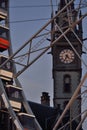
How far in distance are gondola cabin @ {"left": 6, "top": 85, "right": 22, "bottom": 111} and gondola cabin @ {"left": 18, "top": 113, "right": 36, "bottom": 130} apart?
1158 millimetres

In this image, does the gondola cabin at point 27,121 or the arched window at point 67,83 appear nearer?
the gondola cabin at point 27,121

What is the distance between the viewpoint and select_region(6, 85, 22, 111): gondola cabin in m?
57.4

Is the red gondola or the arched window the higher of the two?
the red gondola

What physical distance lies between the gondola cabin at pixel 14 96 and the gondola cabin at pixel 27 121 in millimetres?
1158

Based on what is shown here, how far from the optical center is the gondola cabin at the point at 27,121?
2183 inches

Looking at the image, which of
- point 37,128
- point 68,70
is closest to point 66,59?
point 68,70

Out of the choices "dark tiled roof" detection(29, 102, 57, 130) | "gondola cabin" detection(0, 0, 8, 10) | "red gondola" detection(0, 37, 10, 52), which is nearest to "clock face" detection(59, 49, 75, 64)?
"dark tiled roof" detection(29, 102, 57, 130)

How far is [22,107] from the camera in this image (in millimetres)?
60688

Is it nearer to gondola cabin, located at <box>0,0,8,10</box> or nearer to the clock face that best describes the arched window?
the clock face

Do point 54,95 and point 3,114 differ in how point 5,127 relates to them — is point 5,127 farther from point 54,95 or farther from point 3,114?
point 54,95

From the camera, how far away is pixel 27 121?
55.7m

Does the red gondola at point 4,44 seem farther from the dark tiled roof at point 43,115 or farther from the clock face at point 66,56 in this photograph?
the clock face at point 66,56

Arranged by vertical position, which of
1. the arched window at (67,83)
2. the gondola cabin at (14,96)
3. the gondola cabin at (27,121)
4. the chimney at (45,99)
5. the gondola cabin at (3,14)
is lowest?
the chimney at (45,99)

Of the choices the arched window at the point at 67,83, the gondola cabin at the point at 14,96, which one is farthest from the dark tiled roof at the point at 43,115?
the gondola cabin at the point at 14,96
